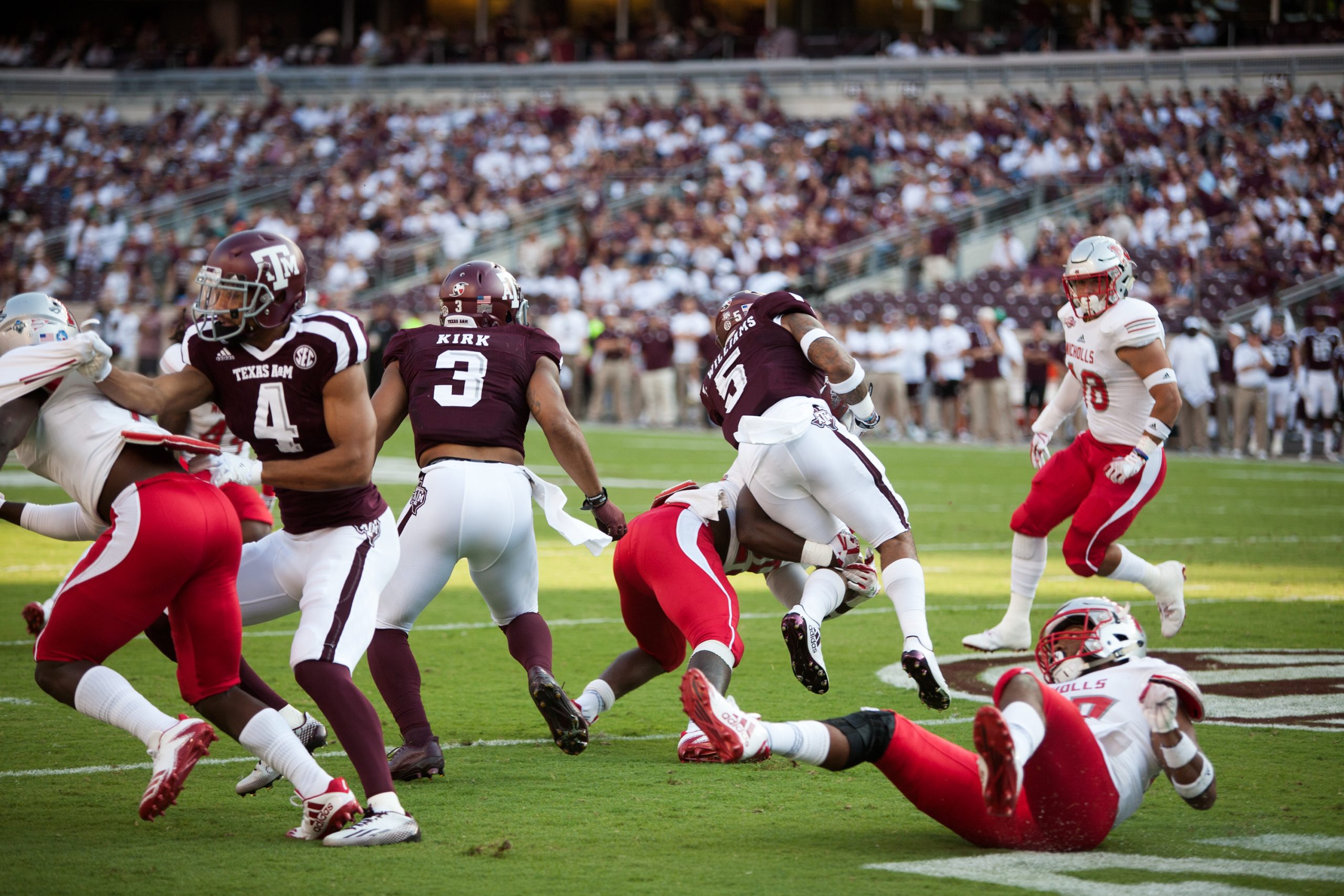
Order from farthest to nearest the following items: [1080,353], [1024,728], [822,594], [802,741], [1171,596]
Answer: [1080,353]
[1171,596]
[822,594]
[802,741]
[1024,728]

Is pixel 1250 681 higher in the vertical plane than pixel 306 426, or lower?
lower

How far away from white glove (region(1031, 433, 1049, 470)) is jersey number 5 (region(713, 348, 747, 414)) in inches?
79.5

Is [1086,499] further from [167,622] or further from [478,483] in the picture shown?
[167,622]

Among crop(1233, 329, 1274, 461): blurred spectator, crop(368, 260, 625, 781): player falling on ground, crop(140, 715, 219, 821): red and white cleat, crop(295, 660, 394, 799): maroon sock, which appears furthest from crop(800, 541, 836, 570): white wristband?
crop(1233, 329, 1274, 461): blurred spectator

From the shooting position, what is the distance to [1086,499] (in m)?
7.01

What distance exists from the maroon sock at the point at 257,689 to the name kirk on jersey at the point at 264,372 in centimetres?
97

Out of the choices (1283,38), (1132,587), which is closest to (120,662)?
(1132,587)

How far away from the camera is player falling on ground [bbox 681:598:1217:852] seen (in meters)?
3.72

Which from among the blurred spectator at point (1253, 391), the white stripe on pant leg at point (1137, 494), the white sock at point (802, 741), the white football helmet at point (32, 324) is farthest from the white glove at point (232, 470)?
the blurred spectator at point (1253, 391)

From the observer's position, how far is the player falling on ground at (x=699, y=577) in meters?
4.94

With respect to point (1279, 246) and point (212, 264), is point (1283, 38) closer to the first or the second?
point (1279, 246)

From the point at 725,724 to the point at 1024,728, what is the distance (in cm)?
77

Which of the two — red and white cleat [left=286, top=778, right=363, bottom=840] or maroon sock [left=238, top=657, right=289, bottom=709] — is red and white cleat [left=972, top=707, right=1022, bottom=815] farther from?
maroon sock [left=238, top=657, right=289, bottom=709]

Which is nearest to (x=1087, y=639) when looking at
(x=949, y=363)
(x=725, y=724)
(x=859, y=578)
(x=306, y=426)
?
(x=725, y=724)
